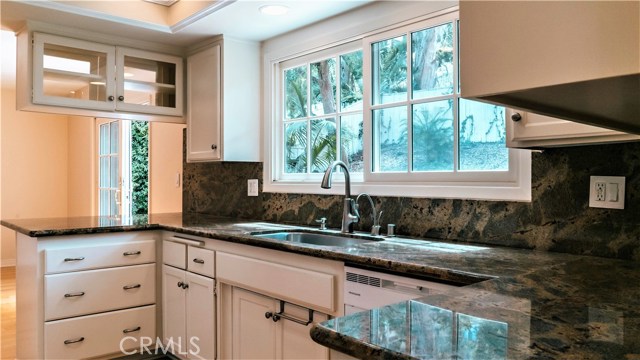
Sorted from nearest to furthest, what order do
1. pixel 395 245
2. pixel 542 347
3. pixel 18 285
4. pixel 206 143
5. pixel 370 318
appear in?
pixel 542 347 < pixel 370 318 < pixel 395 245 < pixel 18 285 < pixel 206 143

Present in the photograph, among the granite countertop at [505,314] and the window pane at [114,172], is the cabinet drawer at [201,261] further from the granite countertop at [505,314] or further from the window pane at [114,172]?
the window pane at [114,172]

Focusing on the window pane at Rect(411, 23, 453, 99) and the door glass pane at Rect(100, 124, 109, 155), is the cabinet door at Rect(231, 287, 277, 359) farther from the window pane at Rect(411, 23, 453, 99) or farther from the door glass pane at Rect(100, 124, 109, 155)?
the door glass pane at Rect(100, 124, 109, 155)

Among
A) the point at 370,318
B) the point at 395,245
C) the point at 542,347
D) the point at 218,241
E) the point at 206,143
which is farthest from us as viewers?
the point at 206,143

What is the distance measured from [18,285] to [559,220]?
116 inches

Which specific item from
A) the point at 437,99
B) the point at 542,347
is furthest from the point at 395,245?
the point at 542,347

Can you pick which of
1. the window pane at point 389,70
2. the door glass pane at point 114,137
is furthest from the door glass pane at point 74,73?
the door glass pane at point 114,137

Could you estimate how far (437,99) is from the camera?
2.15m

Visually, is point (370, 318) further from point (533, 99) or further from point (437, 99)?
point (437, 99)

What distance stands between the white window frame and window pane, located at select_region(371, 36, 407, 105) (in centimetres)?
4

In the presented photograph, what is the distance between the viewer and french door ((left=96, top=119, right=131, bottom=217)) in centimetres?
506

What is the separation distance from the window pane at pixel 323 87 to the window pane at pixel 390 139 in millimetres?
390

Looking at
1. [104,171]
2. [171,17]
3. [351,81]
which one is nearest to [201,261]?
[351,81]

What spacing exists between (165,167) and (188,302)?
182 cm

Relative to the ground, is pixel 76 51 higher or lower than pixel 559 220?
higher
